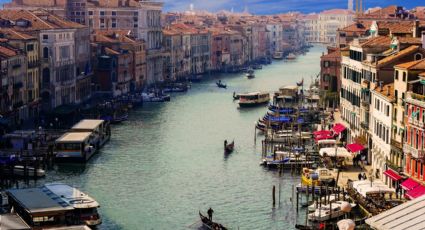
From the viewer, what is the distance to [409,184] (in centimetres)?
2506

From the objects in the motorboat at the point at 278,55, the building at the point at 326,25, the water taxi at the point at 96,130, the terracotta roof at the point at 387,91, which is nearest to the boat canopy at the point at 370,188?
A: the terracotta roof at the point at 387,91

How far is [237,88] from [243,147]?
30996 millimetres

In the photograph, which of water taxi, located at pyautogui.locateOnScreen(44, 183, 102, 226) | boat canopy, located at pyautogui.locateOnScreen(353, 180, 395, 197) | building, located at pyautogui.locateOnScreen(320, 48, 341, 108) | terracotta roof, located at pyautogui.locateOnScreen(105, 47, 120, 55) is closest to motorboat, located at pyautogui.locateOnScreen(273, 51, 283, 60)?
terracotta roof, located at pyautogui.locateOnScreen(105, 47, 120, 55)

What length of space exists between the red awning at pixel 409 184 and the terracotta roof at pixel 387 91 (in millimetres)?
3514

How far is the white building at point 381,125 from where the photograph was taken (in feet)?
93.0

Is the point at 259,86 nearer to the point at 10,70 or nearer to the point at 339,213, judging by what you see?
the point at 10,70

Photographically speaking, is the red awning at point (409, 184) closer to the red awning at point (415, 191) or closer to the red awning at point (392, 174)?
the red awning at point (415, 191)

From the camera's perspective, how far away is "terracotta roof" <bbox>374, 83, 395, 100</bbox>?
93.8 feet

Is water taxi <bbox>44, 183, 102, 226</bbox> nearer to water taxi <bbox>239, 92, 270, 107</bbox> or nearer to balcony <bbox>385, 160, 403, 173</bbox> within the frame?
balcony <bbox>385, 160, 403, 173</bbox>

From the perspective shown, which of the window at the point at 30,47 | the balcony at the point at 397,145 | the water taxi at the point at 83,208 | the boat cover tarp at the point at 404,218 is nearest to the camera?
the boat cover tarp at the point at 404,218

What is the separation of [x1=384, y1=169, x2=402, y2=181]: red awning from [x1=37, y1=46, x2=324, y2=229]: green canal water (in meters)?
3.00

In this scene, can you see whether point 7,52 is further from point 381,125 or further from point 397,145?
point 397,145

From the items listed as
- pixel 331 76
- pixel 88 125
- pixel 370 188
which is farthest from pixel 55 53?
pixel 370 188

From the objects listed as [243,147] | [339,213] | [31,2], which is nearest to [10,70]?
[243,147]
